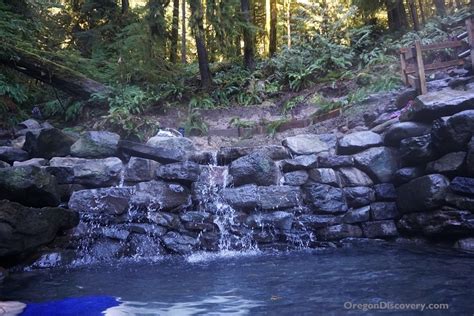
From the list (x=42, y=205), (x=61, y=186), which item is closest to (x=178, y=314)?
(x=42, y=205)

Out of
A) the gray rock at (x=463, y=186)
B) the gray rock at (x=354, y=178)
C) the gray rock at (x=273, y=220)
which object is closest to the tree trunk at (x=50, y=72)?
the gray rock at (x=273, y=220)

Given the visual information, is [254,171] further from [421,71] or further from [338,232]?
[421,71]

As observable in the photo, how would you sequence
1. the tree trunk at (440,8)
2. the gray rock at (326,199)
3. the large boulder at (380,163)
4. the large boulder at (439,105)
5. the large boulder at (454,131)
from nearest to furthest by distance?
1. the large boulder at (454,131)
2. the large boulder at (439,105)
3. the gray rock at (326,199)
4. the large boulder at (380,163)
5. the tree trunk at (440,8)

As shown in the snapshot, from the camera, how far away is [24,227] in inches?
248

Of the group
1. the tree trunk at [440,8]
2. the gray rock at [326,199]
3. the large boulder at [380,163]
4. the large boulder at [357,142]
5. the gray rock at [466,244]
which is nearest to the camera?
the gray rock at [466,244]

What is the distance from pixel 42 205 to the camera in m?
7.30

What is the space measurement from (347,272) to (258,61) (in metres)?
13.1

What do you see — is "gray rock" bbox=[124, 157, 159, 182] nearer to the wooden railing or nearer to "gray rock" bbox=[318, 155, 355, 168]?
"gray rock" bbox=[318, 155, 355, 168]

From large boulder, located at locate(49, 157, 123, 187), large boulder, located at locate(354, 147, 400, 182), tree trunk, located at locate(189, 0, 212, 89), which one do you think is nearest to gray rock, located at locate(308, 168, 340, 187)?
large boulder, located at locate(354, 147, 400, 182)

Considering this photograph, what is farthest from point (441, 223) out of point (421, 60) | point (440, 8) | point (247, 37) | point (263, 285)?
point (440, 8)

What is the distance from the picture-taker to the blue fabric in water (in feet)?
13.5

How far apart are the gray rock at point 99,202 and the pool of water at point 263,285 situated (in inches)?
62.8

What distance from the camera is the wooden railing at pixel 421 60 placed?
9152 mm

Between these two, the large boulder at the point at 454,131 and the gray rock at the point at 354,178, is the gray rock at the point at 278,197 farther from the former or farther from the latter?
the large boulder at the point at 454,131
